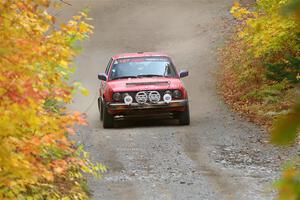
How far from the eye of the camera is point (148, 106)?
53.2 feet

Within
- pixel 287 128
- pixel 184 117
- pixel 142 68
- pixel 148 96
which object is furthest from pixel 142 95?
pixel 287 128

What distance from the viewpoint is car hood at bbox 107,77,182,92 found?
16.3 meters

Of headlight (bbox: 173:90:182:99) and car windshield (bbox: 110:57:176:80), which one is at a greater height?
car windshield (bbox: 110:57:176:80)

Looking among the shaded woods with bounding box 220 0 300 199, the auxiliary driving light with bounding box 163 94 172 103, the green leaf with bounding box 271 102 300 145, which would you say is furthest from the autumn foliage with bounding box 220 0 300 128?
the green leaf with bounding box 271 102 300 145

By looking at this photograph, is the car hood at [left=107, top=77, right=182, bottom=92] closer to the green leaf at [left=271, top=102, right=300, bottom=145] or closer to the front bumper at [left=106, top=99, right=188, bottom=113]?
the front bumper at [left=106, top=99, right=188, bottom=113]

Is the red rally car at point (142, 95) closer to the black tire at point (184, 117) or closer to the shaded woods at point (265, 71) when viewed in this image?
the black tire at point (184, 117)

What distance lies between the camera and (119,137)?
1542 centimetres

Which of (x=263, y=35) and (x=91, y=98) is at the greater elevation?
(x=263, y=35)

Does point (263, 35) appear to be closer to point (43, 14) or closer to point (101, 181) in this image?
point (101, 181)

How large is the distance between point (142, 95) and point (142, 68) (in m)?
1.06

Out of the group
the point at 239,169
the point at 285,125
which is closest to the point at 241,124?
the point at 239,169

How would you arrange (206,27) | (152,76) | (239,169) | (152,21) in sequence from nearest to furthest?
(239,169) < (152,76) < (206,27) < (152,21)

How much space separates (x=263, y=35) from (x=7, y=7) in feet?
46.5

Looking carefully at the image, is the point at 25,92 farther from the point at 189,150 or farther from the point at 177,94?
the point at 177,94
